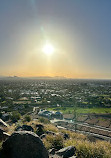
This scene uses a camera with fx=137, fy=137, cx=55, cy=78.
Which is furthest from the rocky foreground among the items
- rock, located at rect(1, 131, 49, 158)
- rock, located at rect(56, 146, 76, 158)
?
rock, located at rect(56, 146, 76, 158)

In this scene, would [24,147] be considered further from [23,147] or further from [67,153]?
[67,153]

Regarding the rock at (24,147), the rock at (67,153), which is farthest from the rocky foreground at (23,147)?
the rock at (67,153)

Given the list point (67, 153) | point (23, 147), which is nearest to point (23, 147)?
point (23, 147)

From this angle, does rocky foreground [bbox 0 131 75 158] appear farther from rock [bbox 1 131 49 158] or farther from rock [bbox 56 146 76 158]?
rock [bbox 56 146 76 158]

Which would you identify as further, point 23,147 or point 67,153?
point 67,153

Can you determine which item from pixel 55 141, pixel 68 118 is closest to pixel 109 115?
pixel 68 118

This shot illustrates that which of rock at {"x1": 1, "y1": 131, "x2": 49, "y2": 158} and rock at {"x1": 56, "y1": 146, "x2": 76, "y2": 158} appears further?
rock at {"x1": 56, "y1": 146, "x2": 76, "y2": 158}

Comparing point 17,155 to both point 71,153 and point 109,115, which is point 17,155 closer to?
point 71,153

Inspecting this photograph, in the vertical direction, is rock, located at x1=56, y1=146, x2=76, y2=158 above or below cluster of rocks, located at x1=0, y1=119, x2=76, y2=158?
below

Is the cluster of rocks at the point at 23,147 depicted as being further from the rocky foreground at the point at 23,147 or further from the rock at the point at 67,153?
the rock at the point at 67,153
